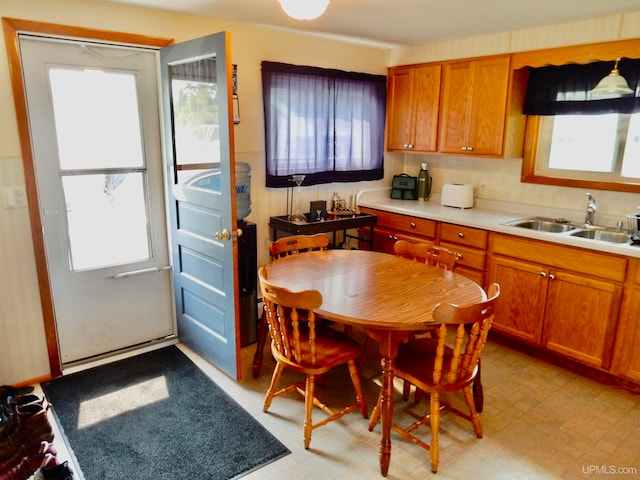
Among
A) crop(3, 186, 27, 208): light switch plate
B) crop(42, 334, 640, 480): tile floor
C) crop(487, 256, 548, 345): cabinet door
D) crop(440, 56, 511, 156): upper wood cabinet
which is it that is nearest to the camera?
crop(42, 334, 640, 480): tile floor

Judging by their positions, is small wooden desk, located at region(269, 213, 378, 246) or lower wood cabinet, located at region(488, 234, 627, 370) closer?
lower wood cabinet, located at region(488, 234, 627, 370)

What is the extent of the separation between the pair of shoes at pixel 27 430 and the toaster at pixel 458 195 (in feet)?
10.9

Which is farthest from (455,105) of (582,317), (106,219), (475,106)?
(106,219)

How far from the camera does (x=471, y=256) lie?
3.43m

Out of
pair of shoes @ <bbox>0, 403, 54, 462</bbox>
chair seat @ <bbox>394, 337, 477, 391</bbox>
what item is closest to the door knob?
chair seat @ <bbox>394, 337, 477, 391</bbox>

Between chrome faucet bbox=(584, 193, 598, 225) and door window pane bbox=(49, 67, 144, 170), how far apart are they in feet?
10.4

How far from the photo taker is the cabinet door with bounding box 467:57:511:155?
3.39 m

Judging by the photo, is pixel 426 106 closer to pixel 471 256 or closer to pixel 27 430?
pixel 471 256

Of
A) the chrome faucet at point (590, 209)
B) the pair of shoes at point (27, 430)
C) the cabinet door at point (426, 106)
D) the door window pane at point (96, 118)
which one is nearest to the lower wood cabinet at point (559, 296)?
the chrome faucet at point (590, 209)

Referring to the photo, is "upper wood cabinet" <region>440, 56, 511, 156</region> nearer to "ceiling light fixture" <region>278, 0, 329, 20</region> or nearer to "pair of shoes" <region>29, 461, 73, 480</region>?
"ceiling light fixture" <region>278, 0, 329, 20</region>

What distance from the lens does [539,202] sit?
3576mm

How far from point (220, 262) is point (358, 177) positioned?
1.85 meters

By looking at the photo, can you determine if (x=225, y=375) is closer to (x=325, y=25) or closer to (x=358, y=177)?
(x=358, y=177)

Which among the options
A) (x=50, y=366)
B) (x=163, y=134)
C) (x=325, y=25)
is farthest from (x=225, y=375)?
(x=325, y=25)
